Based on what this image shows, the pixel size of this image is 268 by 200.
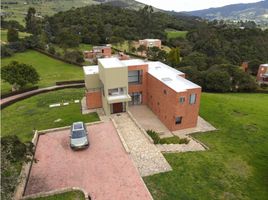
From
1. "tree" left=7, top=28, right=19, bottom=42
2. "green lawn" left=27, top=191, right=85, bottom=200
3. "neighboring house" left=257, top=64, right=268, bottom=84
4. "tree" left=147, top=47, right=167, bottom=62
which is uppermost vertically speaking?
"tree" left=7, top=28, right=19, bottom=42

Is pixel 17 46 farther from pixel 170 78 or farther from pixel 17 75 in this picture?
pixel 170 78

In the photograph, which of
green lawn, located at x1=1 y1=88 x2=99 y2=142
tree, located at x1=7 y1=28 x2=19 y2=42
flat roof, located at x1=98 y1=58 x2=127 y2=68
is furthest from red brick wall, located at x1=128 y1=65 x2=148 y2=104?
tree, located at x1=7 y1=28 x2=19 y2=42

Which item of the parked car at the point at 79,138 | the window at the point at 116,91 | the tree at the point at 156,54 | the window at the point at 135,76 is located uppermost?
the window at the point at 135,76

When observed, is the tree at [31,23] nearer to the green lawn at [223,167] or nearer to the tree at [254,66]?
the tree at [254,66]

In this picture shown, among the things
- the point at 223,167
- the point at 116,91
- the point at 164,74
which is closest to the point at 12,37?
the point at 116,91

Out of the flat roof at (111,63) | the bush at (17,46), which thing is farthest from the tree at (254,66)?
the bush at (17,46)

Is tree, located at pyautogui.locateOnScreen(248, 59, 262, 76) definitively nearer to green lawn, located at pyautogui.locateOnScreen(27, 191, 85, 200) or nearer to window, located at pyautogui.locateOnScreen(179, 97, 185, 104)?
window, located at pyautogui.locateOnScreen(179, 97, 185, 104)
